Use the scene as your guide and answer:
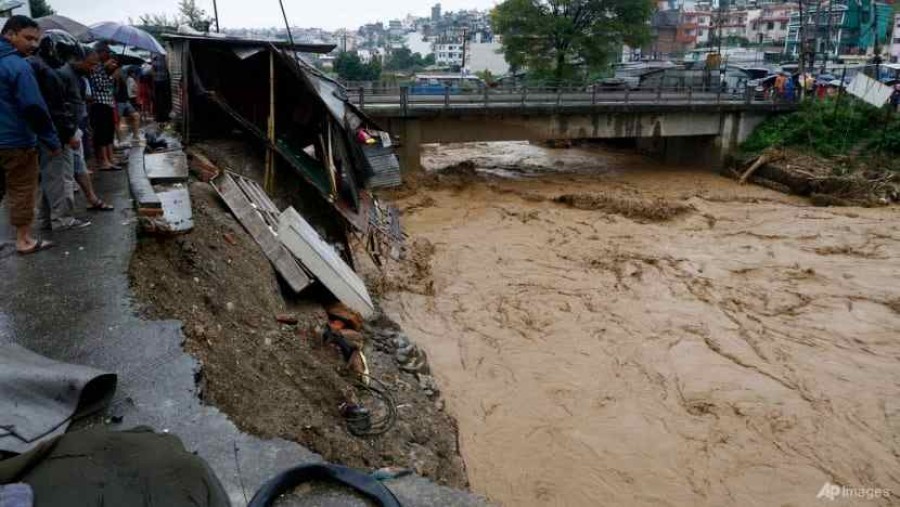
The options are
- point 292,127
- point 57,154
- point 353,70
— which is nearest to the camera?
point 57,154

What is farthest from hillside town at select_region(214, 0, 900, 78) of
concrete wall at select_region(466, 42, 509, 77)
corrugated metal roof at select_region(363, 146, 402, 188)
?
corrugated metal roof at select_region(363, 146, 402, 188)

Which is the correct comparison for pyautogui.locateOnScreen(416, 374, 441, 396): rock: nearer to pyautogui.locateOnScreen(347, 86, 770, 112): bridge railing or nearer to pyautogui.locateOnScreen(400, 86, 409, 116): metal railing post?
pyautogui.locateOnScreen(347, 86, 770, 112): bridge railing

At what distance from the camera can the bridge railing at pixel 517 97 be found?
18.9 meters

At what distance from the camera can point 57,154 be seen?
528 centimetres

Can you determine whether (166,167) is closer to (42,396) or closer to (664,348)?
(42,396)

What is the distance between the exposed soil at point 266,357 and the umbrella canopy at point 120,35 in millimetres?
6195

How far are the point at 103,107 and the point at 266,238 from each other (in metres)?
2.75

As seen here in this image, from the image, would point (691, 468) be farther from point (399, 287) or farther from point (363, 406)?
point (399, 287)

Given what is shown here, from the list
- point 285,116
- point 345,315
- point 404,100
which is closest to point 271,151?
point 285,116

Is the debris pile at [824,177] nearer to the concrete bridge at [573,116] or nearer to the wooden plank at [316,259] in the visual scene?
the concrete bridge at [573,116]

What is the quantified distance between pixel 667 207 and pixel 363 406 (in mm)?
13409

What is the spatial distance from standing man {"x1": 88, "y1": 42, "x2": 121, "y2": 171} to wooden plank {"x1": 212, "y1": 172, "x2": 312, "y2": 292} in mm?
1676

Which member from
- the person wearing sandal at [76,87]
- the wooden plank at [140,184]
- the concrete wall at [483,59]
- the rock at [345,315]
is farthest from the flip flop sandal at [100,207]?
the concrete wall at [483,59]

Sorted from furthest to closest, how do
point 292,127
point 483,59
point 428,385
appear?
point 483,59, point 292,127, point 428,385
